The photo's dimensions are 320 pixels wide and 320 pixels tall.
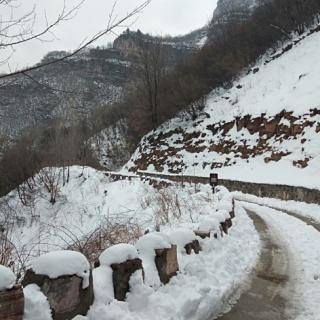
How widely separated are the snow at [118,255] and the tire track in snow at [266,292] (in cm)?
129

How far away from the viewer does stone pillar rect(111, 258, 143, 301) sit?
4088 millimetres

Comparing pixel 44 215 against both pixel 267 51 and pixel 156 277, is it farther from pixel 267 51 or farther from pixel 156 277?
pixel 267 51

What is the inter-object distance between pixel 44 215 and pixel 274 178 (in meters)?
13.9

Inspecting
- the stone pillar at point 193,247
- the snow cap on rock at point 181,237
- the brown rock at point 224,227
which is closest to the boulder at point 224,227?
the brown rock at point 224,227

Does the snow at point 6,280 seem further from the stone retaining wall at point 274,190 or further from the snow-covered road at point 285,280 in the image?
the stone retaining wall at point 274,190

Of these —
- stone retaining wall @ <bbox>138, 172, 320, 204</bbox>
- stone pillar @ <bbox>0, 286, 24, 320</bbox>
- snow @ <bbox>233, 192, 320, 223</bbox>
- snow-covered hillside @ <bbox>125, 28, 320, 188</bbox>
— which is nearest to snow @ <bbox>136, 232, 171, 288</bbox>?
stone pillar @ <bbox>0, 286, 24, 320</bbox>

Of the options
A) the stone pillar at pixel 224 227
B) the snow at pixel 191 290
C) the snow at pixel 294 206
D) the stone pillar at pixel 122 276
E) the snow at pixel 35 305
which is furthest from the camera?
the snow at pixel 294 206

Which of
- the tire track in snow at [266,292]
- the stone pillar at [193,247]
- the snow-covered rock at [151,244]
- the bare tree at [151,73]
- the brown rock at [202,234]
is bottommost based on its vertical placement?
the tire track in snow at [266,292]

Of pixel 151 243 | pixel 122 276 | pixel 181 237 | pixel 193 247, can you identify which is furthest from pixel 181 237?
pixel 122 276

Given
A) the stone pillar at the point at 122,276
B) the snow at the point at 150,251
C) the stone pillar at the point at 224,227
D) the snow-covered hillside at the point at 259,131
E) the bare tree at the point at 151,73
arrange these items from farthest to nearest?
the bare tree at the point at 151,73
the snow-covered hillside at the point at 259,131
the stone pillar at the point at 224,227
the snow at the point at 150,251
the stone pillar at the point at 122,276

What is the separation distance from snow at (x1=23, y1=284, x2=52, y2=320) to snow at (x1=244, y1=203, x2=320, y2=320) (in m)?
2.82

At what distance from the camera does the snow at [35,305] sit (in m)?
3.16

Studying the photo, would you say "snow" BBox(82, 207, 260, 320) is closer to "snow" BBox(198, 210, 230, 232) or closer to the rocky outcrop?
"snow" BBox(198, 210, 230, 232)

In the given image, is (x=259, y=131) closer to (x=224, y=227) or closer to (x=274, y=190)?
(x=274, y=190)
